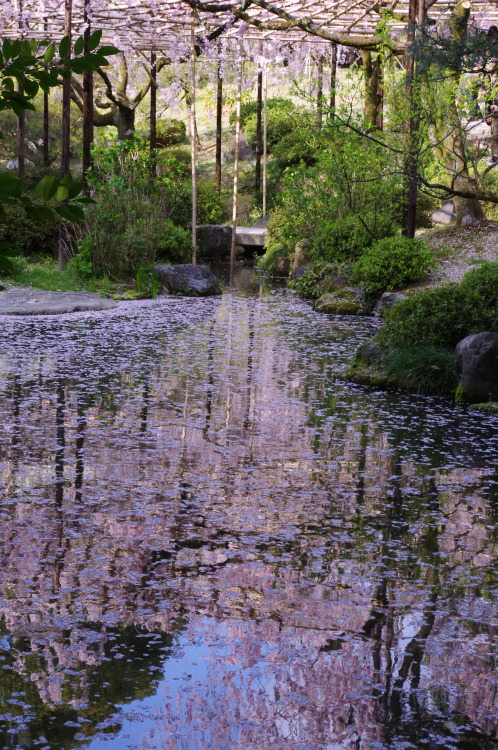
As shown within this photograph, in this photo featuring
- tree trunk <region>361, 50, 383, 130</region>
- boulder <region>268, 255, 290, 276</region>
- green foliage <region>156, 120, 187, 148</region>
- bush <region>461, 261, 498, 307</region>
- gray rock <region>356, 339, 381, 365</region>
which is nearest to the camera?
gray rock <region>356, 339, 381, 365</region>

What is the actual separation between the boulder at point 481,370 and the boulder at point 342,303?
5.94m

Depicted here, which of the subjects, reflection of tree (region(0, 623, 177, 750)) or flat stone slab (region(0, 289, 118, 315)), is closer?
reflection of tree (region(0, 623, 177, 750))

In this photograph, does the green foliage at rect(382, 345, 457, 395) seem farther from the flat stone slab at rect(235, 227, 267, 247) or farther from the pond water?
the flat stone slab at rect(235, 227, 267, 247)

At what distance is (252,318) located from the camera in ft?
39.5

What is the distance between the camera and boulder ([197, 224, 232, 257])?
22.1 m

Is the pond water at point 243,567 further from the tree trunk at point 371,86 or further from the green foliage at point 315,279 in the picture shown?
the tree trunk at point 371,86

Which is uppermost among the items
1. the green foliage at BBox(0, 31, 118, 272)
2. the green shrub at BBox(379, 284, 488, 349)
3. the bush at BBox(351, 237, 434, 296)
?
the green foliage at BBox(0, 31, 118, 272)

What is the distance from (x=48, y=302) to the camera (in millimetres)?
12266

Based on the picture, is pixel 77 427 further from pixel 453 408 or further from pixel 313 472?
pixel 453 408

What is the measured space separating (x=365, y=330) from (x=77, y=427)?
20.0 feet

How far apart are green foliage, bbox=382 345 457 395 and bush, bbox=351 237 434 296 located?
5670mm

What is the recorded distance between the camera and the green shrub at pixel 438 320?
8.21 metres

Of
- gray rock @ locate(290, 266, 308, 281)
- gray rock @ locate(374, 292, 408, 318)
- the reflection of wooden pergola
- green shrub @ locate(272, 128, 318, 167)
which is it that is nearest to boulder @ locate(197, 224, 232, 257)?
the reflection of wooden pergola

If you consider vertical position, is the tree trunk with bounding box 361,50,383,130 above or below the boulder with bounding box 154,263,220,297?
above
